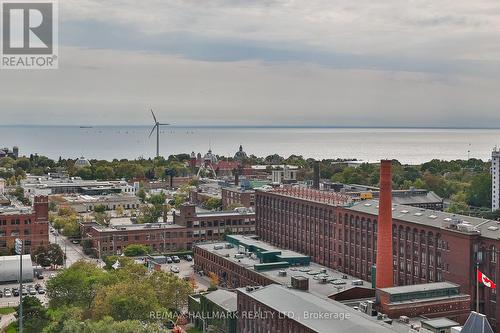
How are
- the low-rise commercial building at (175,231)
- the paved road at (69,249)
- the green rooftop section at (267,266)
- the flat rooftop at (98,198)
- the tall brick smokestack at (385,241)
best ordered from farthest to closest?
the flat rooftop at (98,198)
the low-rise commercial building at (175,231)
the paved road at (69,249)
the green rooftop section at (267,266)
the tall brick smokestack at (385,241)

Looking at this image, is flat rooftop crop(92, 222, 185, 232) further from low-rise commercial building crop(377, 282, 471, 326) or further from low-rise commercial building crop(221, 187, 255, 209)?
low-rise commercial building crop(377, 282, 471, 326)

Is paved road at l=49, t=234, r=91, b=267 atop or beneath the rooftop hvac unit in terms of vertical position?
beneath

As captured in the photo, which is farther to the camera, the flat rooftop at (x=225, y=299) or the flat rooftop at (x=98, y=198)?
the flat rooftop at (x=98, y=198)

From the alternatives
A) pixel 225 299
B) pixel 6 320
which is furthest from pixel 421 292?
pixel 6 320

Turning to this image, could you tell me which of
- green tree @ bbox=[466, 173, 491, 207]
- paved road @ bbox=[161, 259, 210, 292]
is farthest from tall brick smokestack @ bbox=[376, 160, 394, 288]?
green tree @ bbox=[466, 173, 491, 207]

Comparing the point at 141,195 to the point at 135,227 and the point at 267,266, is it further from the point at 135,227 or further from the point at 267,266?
the point at 267,266

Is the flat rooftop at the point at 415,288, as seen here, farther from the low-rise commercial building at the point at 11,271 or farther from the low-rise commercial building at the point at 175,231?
the low-rise commercial building at the point at 175,231

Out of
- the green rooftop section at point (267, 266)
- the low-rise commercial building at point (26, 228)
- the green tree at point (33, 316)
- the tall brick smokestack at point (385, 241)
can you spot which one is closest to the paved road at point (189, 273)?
the green rooftop section at point (267, 266)

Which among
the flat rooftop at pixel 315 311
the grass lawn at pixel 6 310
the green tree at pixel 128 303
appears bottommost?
the grass lawn at pixel 6 310

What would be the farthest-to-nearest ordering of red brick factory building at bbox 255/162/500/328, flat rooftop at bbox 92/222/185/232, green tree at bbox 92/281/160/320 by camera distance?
flat rooftop at bbox 92/222/185/232
red brick factory building at bbox 255/162/500/328
green tree at bbox 92/281/160/320
